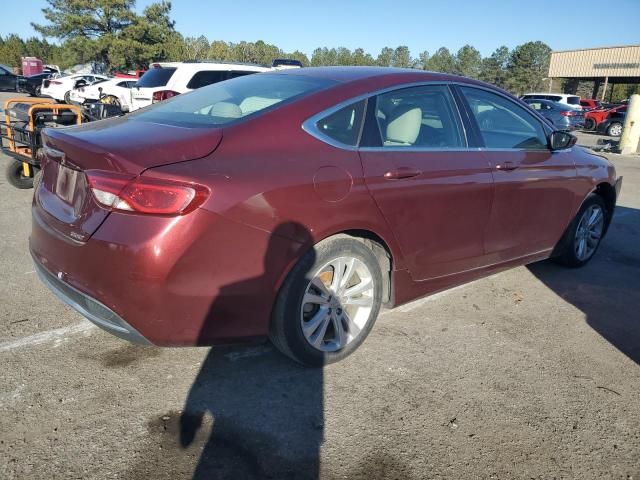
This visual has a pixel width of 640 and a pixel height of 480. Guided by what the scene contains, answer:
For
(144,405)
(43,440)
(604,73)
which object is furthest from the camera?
(604,73)

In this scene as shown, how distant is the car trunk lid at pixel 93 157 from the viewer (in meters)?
2.30

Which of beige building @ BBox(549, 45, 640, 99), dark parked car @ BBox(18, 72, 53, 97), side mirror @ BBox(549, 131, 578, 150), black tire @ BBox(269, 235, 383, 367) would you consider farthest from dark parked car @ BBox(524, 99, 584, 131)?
dark parked car @ BBox(18, 72, 53, 97)

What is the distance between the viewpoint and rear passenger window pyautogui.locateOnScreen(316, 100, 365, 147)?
2.78 m

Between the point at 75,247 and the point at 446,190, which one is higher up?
the point at 446,190

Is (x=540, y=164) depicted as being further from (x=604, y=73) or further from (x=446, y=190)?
(x=604, y=73)

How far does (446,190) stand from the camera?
10.6 ft

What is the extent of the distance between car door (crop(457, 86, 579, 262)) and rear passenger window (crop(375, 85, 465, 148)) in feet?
0.68

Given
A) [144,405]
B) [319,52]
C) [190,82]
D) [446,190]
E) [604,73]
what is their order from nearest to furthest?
[144,405]
[446,190]
[190,82]
[604,73]
[319,52]

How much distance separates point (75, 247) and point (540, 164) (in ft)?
10.8

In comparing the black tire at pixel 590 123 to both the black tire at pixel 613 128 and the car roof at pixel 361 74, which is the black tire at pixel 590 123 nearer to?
the black tire at pixel 613 128

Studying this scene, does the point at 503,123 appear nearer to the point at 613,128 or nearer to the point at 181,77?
the point at 181,77

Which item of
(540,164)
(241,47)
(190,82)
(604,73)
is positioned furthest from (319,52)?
(540,164)

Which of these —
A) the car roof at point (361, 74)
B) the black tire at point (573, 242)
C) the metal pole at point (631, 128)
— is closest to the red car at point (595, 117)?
the metal pole at point (631, 128)

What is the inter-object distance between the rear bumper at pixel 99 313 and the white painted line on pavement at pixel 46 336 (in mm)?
710
